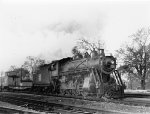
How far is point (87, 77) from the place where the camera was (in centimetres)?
1792

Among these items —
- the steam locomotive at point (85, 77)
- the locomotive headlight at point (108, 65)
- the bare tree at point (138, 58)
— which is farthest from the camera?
the bare tree at point (138, 58)

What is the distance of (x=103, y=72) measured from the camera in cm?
1756

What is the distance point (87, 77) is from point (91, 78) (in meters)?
0.73

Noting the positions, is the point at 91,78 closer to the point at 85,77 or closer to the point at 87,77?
the point at 87,77

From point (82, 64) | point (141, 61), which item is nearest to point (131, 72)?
Result: point (141, 61)

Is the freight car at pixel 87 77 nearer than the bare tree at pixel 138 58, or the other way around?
the freight car at pixel 87 77

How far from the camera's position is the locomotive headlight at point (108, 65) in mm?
17609

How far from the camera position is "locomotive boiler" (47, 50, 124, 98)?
1683 centimetres

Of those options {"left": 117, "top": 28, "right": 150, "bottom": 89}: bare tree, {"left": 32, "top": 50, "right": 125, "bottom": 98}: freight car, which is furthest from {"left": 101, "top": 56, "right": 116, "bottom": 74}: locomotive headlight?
{"left": 117, "top": 28, "right": 150, "bottom": 89}: bare tree

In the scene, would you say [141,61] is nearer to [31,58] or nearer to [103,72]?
[103,72]

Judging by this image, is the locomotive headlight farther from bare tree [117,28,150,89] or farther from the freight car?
bare tree [117,28,150,89]

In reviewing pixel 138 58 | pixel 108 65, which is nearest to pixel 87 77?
pixel 108 65

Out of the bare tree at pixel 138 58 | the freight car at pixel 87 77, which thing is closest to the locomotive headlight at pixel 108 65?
the freight car at pixel 87 77

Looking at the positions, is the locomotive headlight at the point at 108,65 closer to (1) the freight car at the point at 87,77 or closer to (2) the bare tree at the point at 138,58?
(1) the freight car at the point at 87,77
